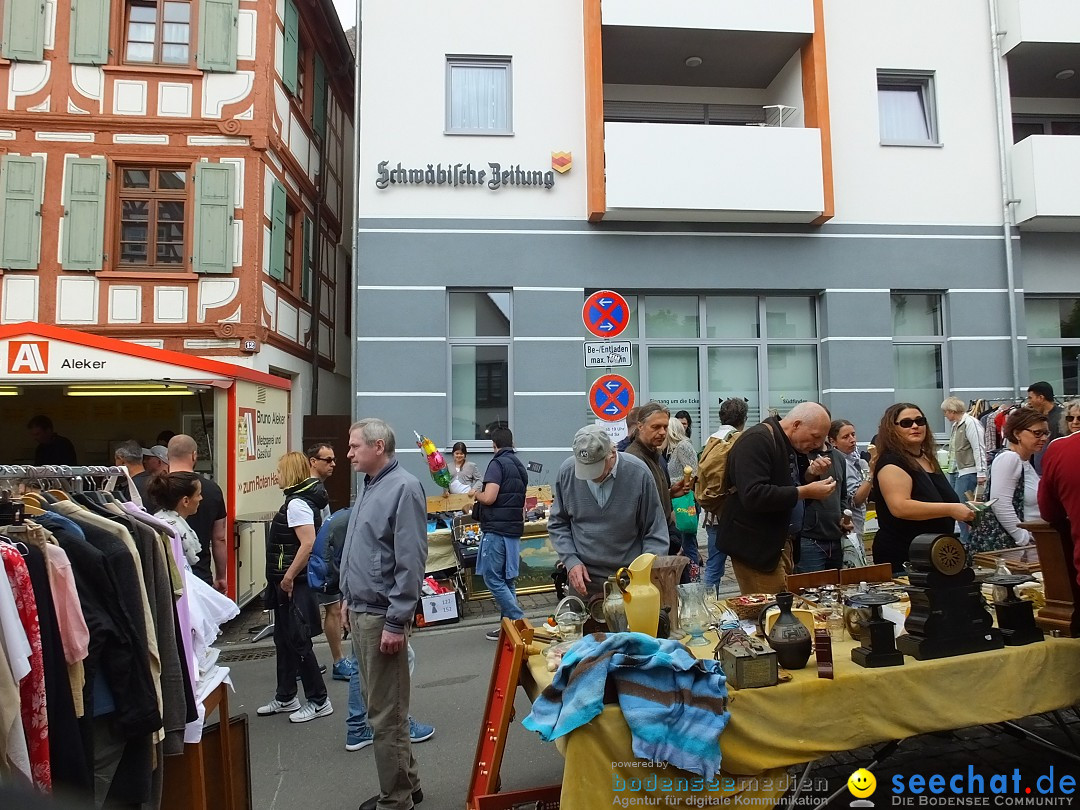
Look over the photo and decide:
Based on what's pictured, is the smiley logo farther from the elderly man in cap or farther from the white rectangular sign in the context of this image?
the white rectangular sign

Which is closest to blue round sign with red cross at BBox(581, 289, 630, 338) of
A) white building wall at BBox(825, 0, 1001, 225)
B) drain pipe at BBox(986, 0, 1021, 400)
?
white building wall at BBox(825, 0, 1001, 225)

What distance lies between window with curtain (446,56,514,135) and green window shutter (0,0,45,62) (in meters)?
5.79

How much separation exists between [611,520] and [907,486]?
151cm

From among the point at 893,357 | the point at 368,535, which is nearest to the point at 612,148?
the point at 893,357

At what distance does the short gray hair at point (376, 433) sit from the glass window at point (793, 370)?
9023 millimetres

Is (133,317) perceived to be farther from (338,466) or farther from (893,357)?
(893,357)

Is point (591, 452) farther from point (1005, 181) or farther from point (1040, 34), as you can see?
point (1040, 34)

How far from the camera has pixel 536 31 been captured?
1079 centimetres

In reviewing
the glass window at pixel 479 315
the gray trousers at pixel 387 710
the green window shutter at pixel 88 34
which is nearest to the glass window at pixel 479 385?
the glass window at pixel 479 315

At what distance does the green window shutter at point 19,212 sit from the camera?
10.0 meters

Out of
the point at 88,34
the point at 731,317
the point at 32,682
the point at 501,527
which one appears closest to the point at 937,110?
the point at 731,317

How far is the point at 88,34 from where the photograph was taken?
10234 mm

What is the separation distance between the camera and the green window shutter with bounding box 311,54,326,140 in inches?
523

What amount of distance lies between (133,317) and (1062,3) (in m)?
15.0
